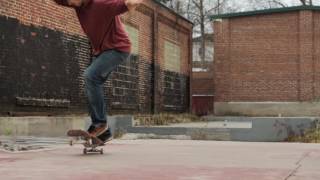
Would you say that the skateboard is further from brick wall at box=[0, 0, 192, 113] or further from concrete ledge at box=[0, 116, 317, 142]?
brick wall at box=[0, 0, 192, 113]

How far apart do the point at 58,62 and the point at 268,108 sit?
14.8 meters

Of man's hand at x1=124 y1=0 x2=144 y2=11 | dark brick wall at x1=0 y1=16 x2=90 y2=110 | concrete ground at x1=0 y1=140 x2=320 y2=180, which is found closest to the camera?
concrete ground at x1=0 y1=140 x2=320 y2=180

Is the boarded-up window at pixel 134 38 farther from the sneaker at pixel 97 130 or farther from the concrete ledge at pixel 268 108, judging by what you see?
the sneaker at pixel 97 130

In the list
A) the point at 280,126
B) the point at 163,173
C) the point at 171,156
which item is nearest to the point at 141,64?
the point at 280,126

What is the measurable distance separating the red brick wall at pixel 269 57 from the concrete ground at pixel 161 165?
71.8 ft

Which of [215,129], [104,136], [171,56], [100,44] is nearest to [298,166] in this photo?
[104,136]

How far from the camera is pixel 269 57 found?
94.0 ft

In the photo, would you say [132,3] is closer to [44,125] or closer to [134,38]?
[44,125]

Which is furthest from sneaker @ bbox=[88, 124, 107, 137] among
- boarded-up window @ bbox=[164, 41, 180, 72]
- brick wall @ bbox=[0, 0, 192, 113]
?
boarded-up window @ bbox=[164, 41, 180, 72]

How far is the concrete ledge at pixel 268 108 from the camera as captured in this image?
27844mm

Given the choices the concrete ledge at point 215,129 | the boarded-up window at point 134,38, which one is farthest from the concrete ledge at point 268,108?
the concrete ledge at point 215,129

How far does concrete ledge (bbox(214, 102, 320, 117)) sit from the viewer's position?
27.8 m

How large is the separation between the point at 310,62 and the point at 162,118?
11463 millimetres

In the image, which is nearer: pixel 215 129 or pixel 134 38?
pixel 215 129
